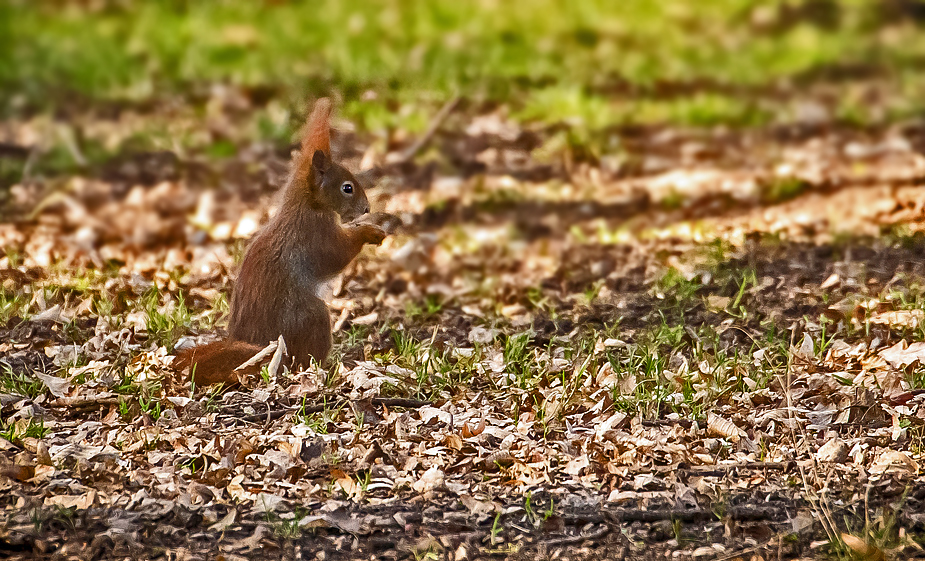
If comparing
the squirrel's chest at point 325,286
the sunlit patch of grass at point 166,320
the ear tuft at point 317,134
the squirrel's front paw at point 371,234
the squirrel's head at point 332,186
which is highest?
the ear tuft at point 317,134

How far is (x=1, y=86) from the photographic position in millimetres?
7887

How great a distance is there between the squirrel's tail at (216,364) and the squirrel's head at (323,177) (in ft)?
2.12

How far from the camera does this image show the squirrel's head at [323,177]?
4.25m

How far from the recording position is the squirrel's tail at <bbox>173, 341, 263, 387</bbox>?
13.3 ft

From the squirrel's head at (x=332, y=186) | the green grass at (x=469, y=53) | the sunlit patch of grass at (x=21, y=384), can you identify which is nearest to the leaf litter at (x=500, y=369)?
the sunlit patch of grass at (x=21, y=384)

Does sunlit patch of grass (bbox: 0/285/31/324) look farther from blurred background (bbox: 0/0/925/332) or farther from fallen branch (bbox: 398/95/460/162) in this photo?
fallen branch (bbox: 398/95/460/162)

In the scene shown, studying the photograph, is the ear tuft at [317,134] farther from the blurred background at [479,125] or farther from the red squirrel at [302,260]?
the blurred background at [479,125]

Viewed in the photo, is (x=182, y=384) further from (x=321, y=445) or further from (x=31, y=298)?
(x=31, y=298)

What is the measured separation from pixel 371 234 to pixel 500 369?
0.75m

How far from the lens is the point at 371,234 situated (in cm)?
439

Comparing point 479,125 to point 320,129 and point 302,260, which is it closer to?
point 320,129

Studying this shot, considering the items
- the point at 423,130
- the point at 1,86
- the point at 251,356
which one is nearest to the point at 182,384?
the point at 251,356

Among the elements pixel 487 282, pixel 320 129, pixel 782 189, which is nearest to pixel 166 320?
pixel 320 129

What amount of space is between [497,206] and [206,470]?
3406 mm
